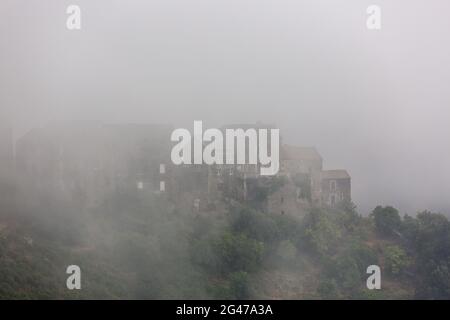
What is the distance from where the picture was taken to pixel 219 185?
42.4 ft

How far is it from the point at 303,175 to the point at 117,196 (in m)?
4.88

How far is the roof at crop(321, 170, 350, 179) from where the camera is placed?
1339cm

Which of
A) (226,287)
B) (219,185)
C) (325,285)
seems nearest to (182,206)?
(219,185)

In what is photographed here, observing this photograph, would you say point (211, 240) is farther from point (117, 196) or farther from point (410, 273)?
point (410, 273)

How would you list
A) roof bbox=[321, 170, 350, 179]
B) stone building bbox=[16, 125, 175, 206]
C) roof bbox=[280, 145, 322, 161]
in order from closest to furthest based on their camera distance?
stone building bbox=[16, 125, 175, 206], roof bbox=[280, 145, 322, 161], roof bbox=[321, 170, 350, 179]

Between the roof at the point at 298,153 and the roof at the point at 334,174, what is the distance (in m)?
0.42

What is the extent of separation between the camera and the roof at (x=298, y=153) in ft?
43.4

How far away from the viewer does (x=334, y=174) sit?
13445mm

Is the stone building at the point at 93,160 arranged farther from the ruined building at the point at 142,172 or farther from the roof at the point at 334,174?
the roof at the point at 334,174

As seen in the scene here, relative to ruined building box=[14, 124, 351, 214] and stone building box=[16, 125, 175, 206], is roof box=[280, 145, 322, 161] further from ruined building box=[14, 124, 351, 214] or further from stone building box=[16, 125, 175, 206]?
stone building box=[16, 125, 175, 206]

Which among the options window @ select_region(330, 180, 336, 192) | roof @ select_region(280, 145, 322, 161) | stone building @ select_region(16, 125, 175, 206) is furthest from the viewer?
window @ select_region(330, 180, 336, 192)

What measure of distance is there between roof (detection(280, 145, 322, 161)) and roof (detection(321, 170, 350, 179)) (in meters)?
0.42

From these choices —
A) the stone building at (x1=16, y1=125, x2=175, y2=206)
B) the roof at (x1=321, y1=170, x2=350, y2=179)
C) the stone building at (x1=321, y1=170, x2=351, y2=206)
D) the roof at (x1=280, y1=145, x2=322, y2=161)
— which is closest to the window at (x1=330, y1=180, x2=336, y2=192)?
the stone building at (x1=321, y1=170, x2=351, y2=206)

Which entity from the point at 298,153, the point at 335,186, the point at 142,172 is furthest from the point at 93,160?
the point at 335,186
